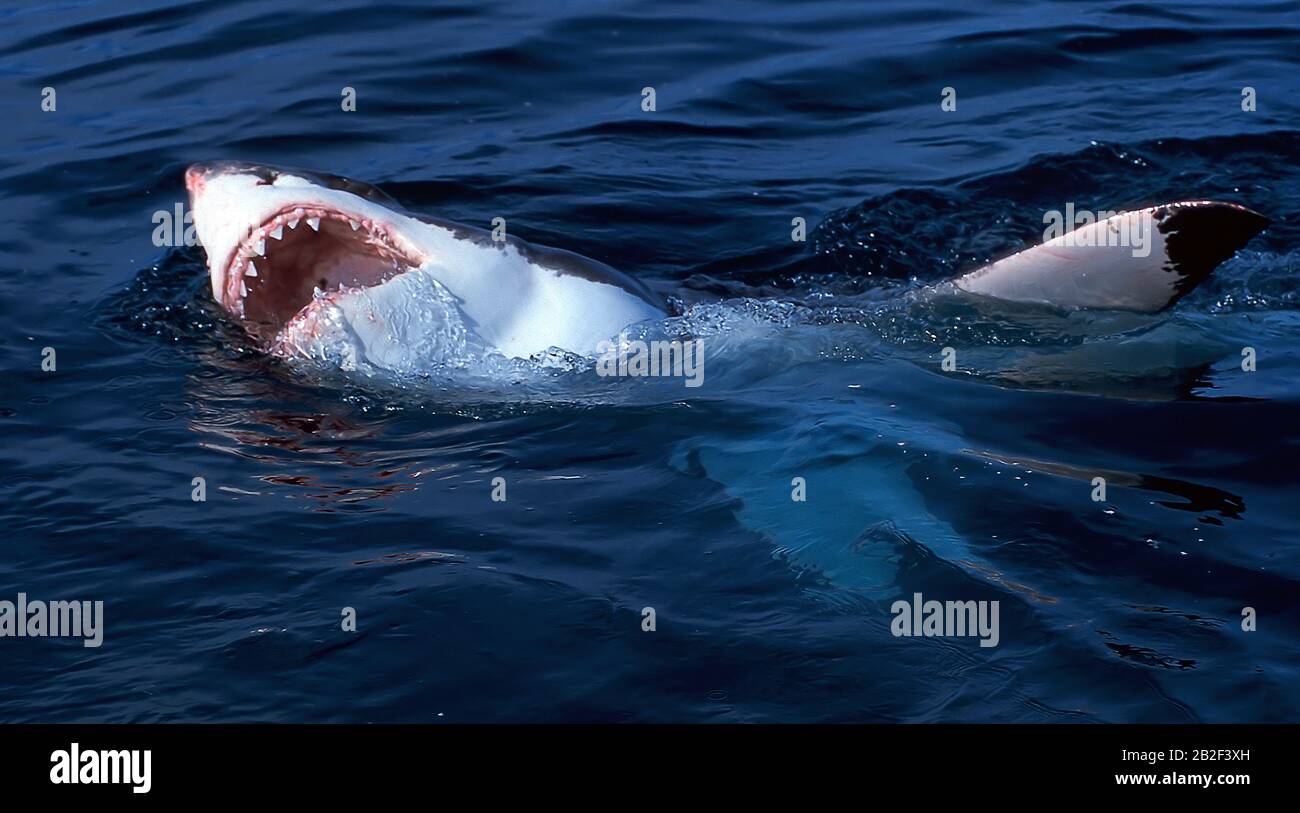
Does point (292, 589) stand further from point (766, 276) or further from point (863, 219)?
point (863, 219)

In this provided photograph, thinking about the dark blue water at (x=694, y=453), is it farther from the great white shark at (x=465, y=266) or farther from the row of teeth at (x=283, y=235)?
the row of teeth at (x=283, y=235)

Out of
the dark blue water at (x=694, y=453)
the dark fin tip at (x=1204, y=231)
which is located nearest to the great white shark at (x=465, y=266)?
the dark fin tip at (x=1204, y=231)

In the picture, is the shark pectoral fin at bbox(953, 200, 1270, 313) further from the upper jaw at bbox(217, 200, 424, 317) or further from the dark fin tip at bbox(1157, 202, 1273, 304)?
the upper jaw at bbox(217, 200, 424, 317)

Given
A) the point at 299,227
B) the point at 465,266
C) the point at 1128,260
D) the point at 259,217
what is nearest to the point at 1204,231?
the point at 1128,260

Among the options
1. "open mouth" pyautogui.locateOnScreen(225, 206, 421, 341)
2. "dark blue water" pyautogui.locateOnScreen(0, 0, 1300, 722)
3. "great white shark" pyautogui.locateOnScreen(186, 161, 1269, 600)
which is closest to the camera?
"dark blue water" pyautogui.locateOnScreen(0, 0, 1300, 722)

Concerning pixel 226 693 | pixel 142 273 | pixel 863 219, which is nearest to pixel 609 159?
pixel 863 219

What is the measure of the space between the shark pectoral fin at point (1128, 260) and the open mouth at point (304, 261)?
2.30 m

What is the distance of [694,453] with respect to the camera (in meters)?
5.46

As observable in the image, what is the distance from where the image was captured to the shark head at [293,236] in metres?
5.25

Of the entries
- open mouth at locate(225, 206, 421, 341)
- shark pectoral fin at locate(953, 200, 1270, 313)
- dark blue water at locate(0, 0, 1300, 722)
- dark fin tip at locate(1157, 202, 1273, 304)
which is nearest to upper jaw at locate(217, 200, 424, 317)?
open mouth at locate(225, 206, 421, 341)

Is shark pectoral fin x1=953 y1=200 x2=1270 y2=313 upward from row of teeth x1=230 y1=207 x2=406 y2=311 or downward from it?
downward

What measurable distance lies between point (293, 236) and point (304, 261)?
0.47ft

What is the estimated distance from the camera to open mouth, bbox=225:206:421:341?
528 cm

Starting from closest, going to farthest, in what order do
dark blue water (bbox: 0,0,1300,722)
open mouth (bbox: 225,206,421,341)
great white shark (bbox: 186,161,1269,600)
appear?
dark blue water (bbox: 0,0,1300,722) → great white shark (bbox: 186,161,1269,600) → open mouth (bbox: 225,206,421,341)
